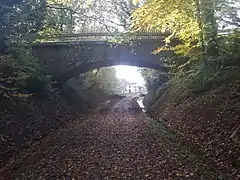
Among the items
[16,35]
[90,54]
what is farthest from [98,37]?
[16,35]

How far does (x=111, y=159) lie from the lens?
9.09 m

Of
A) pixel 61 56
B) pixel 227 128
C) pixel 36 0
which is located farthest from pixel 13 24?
pixel 61 56

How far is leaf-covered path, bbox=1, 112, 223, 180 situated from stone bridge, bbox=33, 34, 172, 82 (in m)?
13.1

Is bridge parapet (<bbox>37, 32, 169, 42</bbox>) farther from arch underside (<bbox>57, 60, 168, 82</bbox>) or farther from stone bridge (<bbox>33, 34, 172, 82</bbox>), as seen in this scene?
arch underside (<bbox>57, 60, 168, 82</bbox>)

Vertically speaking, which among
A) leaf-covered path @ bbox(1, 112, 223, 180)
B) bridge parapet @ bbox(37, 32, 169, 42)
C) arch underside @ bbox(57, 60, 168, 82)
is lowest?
leaf-covered path @ bbox(1, 112, 223, 180)

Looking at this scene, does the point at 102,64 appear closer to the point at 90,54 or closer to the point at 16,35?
the point at 90,54

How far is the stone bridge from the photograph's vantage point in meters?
25.4

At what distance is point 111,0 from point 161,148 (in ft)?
58.2

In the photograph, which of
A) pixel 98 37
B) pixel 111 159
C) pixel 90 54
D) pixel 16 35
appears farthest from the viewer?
pixel 98 37

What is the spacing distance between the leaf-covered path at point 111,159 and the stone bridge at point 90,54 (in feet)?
43.0

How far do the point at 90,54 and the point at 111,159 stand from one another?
18.1m

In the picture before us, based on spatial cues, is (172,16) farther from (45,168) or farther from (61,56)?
(61,56)

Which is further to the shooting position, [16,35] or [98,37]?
[98,37]

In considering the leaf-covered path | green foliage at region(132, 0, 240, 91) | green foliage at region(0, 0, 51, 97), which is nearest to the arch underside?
green foliage at region(0, 0, 51, 97)
